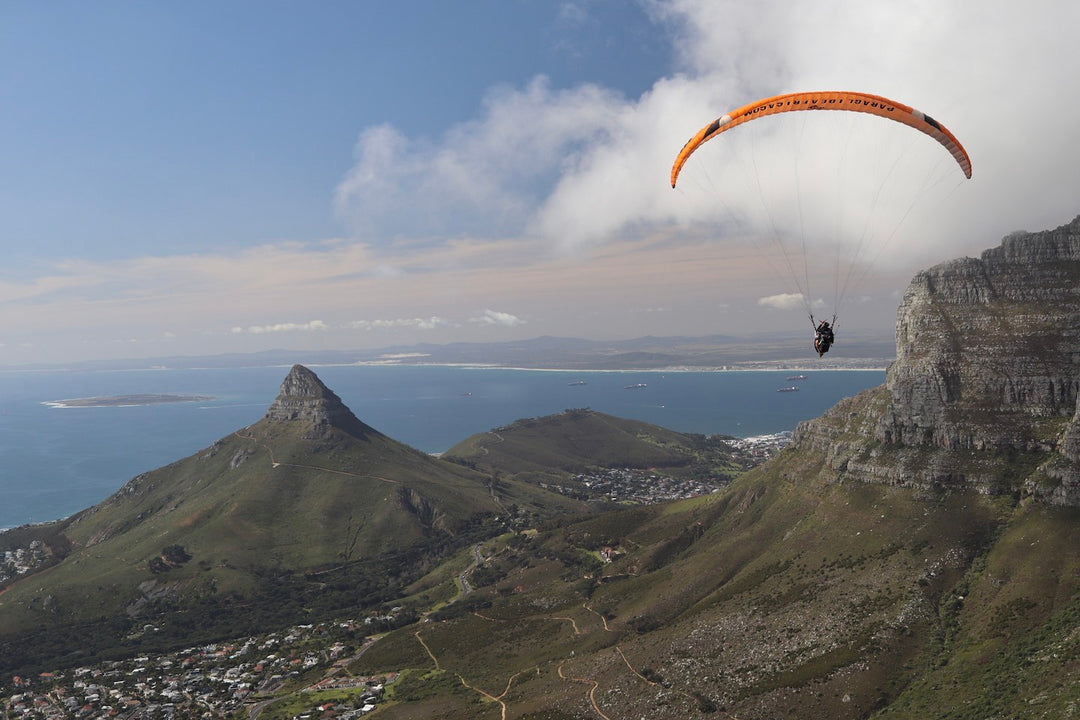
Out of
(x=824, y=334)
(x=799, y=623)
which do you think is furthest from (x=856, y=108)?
(x=799, y=623)

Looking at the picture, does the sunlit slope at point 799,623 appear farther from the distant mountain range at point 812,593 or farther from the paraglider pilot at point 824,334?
the paraglider pilot at point 824,334

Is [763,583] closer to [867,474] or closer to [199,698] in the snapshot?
[867,474]

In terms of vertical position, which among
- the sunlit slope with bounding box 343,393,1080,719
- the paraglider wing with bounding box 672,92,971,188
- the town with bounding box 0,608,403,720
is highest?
the paraglider wing with bounding box 672,92,971,188

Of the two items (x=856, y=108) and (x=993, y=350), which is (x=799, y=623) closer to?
(x=993, y=350)

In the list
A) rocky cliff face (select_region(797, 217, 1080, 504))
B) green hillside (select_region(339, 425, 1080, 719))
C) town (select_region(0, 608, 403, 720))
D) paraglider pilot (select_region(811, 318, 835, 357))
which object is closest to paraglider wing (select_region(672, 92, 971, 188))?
paraglider pilot (select_region(811, 318, 835, 357))

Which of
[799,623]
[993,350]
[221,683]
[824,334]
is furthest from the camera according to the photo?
[221,683]

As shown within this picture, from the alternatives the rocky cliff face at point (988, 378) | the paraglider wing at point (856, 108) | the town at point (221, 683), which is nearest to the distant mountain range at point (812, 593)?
the rocky cliff face at point (988, 378)

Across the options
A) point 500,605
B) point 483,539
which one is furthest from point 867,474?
point 483,539

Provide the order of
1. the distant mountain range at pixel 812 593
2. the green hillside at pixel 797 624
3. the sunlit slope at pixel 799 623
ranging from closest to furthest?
the green hillside at pixel 797 624 < the sunlit slope at pixel 799 623 < the distant mountain range at pixel 812 593

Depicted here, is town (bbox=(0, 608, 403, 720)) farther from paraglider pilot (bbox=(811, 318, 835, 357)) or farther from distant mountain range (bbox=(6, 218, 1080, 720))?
paraglider pilot (bbox=(811, 318, 835, 357))
